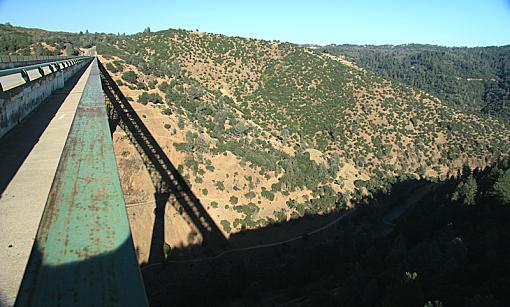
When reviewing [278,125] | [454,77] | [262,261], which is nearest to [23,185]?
[262,261]

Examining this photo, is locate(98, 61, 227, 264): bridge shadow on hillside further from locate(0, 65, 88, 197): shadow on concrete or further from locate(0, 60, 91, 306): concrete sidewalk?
locate(0, 60, 91, 306): concrete sidewalk

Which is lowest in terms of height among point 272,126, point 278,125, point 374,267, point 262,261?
point 262,261

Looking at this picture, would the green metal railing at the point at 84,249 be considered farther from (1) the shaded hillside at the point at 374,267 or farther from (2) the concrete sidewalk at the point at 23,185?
(1) the shaded hillside at the point at 374,267

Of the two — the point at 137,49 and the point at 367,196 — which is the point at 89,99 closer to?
the point at 367,196

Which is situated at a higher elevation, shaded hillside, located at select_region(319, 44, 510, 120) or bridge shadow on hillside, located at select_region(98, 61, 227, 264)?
shaded hillside, located at select_region(319, 44, 510, 120)

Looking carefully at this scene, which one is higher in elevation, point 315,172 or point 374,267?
point 315,172

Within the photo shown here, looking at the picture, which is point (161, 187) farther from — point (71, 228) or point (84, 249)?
point (84, 249)

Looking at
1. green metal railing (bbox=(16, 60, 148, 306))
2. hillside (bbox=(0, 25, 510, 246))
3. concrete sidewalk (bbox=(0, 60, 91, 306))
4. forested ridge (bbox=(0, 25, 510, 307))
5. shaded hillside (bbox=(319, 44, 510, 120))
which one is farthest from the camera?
shaded hillside (bbox=(319, 44, 510, 120))

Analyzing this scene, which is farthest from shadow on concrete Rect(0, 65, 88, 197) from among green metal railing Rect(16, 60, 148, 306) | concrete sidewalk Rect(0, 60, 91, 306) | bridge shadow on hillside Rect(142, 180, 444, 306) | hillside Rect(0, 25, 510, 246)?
hillside Rect(0, 25, 510, 246)
